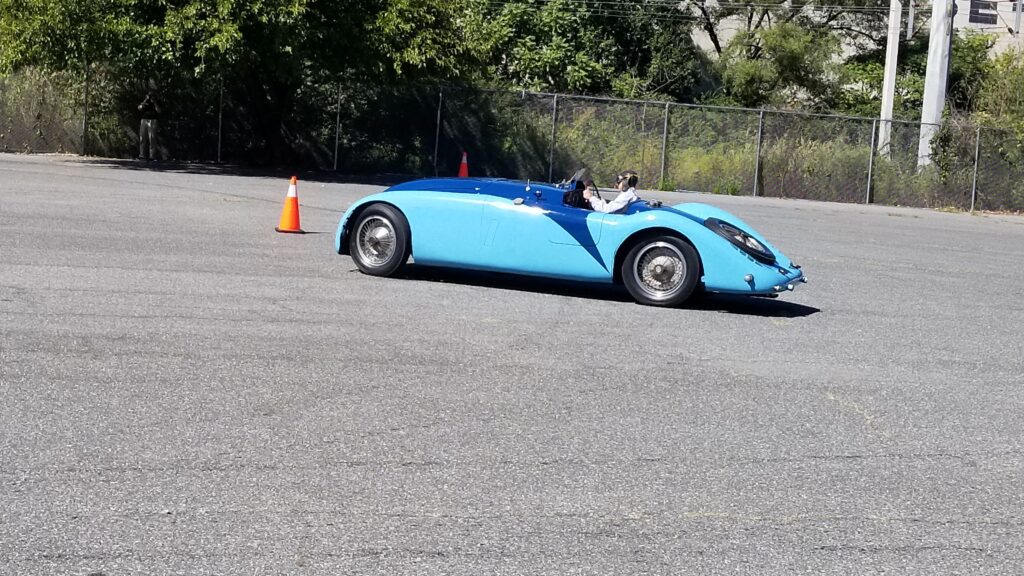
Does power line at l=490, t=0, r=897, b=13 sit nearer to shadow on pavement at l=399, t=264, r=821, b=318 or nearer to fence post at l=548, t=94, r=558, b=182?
fence post at l=548, t=94, r=558, b=182

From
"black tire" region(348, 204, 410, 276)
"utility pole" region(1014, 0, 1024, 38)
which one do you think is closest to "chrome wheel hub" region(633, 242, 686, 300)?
"black tire" region(348, 204, 410, 276)

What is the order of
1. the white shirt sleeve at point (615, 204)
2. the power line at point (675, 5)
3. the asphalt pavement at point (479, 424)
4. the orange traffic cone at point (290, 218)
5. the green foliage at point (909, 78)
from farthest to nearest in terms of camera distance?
the green foliage at point (909, 78) → the power line at point (675, 5) → the orange traffic cone at point (290, 218) → the white shirt sleeve at point (615, 204) → the asphalt pavement at point (479, 424)

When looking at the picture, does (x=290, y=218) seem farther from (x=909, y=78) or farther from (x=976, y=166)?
(x=909, y=78)

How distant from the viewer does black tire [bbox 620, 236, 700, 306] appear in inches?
413

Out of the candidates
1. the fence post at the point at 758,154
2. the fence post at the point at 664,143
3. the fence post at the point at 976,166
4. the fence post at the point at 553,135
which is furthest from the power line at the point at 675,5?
the fence post at the point at 976,166

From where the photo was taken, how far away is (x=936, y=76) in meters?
29.7

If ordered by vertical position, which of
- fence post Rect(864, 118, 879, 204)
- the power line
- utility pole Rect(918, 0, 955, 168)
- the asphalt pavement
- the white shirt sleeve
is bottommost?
the asphalt pavement

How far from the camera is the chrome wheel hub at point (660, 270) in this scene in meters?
10.6

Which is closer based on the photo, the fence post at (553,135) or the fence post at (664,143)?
the fence post at (664,143)

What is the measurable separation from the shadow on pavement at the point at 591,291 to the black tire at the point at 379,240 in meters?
0.25

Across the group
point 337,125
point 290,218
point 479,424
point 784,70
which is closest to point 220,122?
point 337,125

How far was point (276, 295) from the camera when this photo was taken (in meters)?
10.0

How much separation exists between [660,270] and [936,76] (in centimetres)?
2146

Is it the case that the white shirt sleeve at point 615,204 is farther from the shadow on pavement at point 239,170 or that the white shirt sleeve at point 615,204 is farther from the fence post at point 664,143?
the fence post at point 664,143
